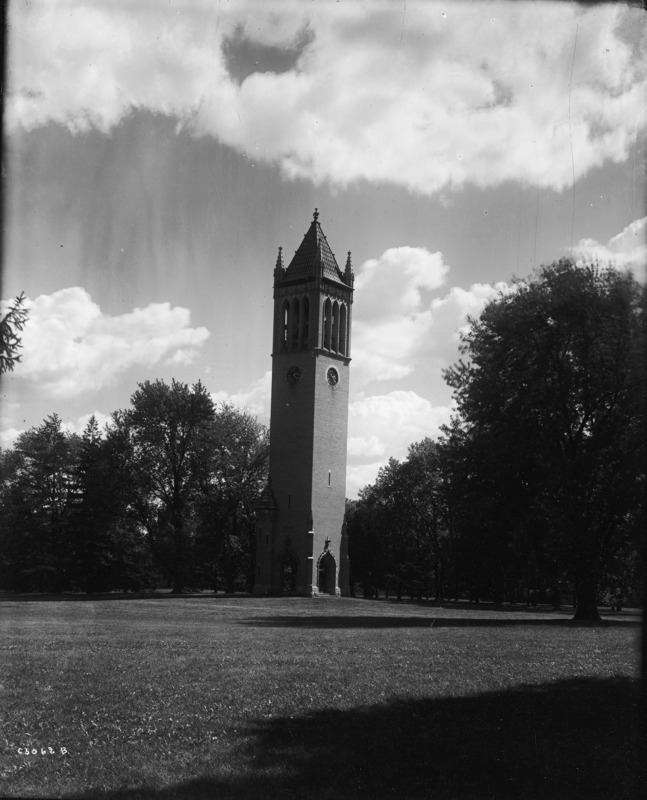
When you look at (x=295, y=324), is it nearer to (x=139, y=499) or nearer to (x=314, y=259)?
(x=314, y=259)

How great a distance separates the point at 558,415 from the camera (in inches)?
1195

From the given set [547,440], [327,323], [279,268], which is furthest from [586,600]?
[279,268]

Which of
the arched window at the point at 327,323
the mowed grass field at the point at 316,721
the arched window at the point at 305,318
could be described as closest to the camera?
the mowed grass field at the point at 316,721

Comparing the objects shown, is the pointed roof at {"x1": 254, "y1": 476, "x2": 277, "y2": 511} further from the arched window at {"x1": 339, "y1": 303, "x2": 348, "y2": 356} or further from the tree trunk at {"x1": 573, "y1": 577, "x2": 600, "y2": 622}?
the tree trunk at {"x1": 573, "y1": 577, "x2": 600, "y2": 622}

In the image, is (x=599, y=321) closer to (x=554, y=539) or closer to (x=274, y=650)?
(x=554, y=539)

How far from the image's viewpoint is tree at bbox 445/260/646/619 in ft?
95.2

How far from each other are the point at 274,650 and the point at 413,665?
3.60m

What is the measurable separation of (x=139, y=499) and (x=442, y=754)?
50812 millimetres

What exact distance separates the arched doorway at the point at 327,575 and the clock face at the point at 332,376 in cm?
1144

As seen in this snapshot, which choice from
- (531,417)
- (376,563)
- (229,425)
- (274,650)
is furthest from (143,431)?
(274,650)

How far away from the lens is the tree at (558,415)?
29031 millimetres

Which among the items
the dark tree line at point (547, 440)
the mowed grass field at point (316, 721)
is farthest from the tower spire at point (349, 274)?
the mowed grass field at point (316, 721)

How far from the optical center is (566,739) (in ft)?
30.5

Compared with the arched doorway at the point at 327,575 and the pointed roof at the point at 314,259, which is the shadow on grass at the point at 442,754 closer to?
the arched doorway at the point at 327,575
